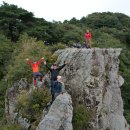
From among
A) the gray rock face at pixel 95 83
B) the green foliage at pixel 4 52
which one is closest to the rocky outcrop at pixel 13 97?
the gray rock face at pixel 95 83

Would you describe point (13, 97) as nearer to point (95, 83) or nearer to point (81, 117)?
point (95, 83)

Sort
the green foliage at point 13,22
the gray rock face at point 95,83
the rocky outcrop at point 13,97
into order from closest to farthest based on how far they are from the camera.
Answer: the gray rock face at point 95,83 → the rocky outcrop at point 13,97 → the green foliage at point 13,22

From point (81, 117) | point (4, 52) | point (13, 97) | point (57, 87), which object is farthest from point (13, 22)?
point (57, 87)

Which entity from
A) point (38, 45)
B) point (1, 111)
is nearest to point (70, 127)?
point (38, 45)

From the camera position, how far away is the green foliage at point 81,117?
880 inches

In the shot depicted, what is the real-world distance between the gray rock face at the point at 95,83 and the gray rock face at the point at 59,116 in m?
2.65

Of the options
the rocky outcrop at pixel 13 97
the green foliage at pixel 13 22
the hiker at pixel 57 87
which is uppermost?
the green foliage at pixel 13 22

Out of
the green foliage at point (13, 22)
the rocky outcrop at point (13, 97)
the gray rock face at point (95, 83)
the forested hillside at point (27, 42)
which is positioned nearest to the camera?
the gray rock face at point (95, 83)

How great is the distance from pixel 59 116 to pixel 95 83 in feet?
14.4

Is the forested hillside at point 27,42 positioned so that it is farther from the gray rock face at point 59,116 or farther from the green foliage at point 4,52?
the gray rock face at point 59,116

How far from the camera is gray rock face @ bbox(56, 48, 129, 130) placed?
23.6 meters

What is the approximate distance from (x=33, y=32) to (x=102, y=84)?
1974cm

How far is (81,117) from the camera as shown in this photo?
22.6 metres

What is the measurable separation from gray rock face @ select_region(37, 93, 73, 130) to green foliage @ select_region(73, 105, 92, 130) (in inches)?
52.8
